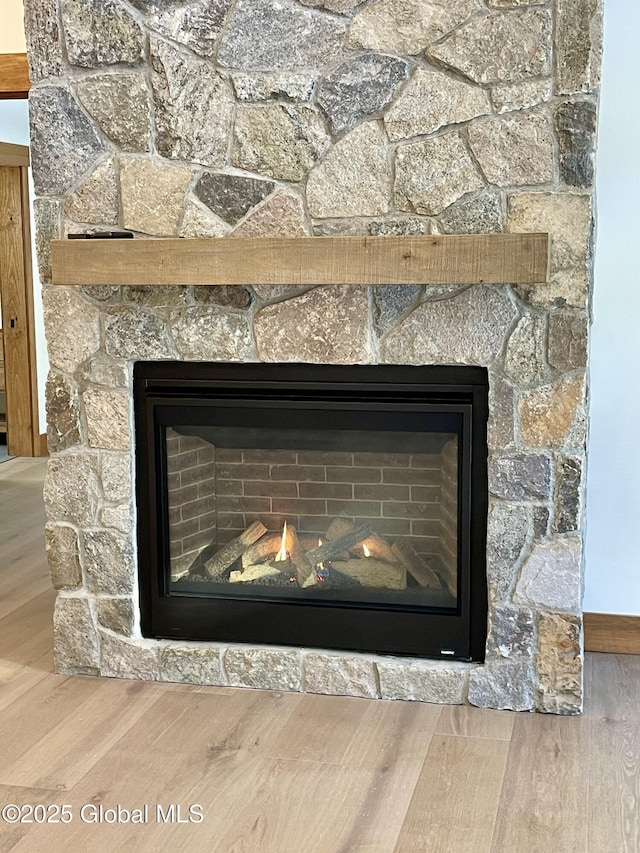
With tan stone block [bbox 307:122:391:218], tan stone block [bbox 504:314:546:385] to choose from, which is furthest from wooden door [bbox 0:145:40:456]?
tan stone block [bbox 504:314:546:385]

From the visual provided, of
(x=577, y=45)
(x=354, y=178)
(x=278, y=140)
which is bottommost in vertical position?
(x=354, y=178)

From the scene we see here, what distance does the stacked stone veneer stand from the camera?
2.60m

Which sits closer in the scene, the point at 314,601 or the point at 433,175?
the point at 433,175

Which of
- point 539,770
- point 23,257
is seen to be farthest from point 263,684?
point 23,257

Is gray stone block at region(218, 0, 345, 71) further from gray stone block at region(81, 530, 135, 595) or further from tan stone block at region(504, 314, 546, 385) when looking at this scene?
gray stone block at region(81, 530, 135, 595)

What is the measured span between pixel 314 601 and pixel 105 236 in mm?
1210

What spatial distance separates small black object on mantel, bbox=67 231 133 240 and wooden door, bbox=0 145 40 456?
4.02m

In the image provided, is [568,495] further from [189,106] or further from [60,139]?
[60,139]

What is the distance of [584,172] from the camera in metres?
2.57

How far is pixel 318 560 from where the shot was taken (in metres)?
3.09

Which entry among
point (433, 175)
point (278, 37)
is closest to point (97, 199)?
point (278, 37)

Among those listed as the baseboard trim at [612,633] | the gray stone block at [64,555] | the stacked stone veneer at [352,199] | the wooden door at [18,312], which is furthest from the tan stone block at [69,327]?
the wooden door at [18,312]

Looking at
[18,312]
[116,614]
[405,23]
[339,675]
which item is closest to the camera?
[405,23]

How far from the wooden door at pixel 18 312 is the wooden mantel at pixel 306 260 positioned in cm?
412
